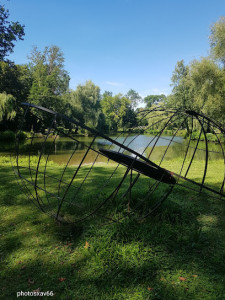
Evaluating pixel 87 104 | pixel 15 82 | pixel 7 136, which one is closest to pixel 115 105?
pixel 87 104

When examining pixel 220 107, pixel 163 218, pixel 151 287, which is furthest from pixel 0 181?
pixel 220 107

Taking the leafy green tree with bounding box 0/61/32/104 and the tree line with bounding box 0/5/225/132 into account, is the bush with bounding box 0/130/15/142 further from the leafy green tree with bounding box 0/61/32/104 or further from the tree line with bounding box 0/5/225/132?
the leafy green tree with bounding box 0/61/32/104

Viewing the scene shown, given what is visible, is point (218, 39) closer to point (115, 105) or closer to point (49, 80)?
point (49, 80)

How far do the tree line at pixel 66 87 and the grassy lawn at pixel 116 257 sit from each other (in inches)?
426

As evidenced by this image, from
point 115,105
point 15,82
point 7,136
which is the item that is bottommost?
point 7,136

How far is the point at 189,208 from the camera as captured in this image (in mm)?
4223

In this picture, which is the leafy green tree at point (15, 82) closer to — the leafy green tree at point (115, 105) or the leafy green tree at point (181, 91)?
the leafy green tree at point (181, 91)

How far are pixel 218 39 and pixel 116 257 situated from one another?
22.8 metres

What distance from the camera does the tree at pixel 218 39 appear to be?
1858cm

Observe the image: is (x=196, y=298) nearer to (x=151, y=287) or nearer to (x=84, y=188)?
(x=151, y=287)

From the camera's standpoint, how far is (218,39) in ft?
62.2

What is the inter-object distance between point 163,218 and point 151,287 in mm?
1403

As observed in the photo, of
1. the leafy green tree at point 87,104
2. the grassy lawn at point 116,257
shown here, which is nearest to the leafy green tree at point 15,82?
the leafy green tree at point 87,104

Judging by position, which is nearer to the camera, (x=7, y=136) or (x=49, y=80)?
(x=7, y=136)
